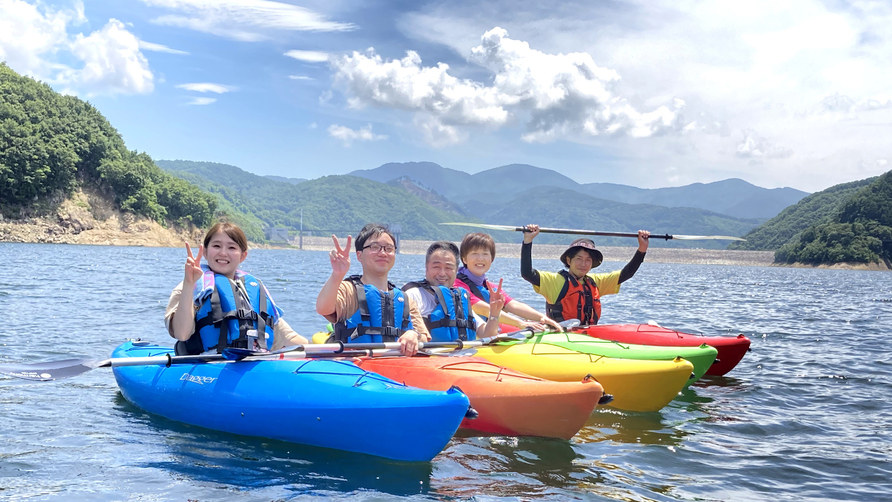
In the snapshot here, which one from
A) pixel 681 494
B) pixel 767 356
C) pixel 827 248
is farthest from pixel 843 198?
pixel 681 494

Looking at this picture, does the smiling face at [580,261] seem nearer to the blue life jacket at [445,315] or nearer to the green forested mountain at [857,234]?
the blue life jacket at [445,315]

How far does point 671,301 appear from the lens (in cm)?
2659

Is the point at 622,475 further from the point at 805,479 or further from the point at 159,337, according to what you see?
the point at 159,337

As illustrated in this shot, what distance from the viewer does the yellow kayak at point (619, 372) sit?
667 centimetres

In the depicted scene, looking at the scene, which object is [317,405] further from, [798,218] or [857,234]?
[798,218]

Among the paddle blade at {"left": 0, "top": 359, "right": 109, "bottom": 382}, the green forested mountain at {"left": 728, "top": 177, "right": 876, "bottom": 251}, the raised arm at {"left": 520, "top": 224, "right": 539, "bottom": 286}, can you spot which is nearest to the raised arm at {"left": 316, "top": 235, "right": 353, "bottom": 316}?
the paddle blade at {"left": 0, "top": 359, "right": 109, "bottom": 382}

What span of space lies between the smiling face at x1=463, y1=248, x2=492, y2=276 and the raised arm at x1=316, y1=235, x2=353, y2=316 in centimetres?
252

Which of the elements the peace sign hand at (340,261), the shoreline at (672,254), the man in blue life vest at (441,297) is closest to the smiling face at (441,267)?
the man in blue life vest at (441,297)

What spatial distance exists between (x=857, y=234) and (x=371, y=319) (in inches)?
4051

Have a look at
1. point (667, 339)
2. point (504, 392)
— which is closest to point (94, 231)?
point (667, 339)

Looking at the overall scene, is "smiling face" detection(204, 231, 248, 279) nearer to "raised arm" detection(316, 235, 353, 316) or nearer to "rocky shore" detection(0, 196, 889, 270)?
"raised arm" detection(316, 235, 353, 316)

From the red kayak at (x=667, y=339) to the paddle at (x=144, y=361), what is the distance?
415 centimetres

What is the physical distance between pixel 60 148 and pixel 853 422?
78589mm

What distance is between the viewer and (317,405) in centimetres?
506
